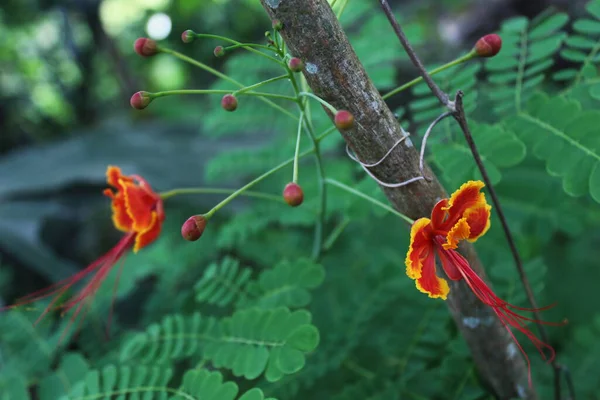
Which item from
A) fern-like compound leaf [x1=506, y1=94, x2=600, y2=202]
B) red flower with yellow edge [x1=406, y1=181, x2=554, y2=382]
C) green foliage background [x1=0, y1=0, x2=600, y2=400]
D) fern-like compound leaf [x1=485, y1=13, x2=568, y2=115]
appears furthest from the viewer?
fern-like compound leaf [x1=485, y1=13, x2=568, y2=115]

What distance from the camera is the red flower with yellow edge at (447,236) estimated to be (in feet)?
2.76

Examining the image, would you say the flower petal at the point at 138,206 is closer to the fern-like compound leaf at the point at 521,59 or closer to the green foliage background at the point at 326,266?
the green foliage background at the point at 326,266

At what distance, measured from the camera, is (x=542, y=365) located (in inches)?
62.8

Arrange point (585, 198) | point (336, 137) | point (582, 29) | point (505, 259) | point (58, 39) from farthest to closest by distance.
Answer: point (58, 39), point (585, 198), point (336, 137), point (505, 259), point (582, 29)

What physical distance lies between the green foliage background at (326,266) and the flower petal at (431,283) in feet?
A: 1.02

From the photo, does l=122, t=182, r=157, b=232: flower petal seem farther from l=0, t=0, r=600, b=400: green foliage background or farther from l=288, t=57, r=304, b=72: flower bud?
l=288, t=57, r=304, b=72: flower bud

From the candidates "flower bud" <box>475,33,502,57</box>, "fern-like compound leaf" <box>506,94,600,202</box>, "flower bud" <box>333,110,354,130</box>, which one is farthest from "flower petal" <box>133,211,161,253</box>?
"fern-like compound leaf" <box>506,94,600,202</box>

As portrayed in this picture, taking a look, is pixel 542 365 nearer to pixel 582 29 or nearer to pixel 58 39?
pixel 582 29

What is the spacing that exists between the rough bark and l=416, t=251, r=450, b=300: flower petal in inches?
4.2

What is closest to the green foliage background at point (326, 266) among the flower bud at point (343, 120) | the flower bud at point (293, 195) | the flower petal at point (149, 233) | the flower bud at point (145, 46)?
the flower petal at point (149, 233)

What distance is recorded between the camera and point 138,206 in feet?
3.84

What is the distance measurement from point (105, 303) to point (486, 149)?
1496mm

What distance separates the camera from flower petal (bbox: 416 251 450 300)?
856mm

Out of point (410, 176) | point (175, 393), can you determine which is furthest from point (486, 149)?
point (175, 393)
